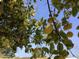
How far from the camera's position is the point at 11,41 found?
35.7ft

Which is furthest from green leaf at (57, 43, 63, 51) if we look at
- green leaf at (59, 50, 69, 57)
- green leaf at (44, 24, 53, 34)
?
green leaf at (44, 24, 53, 34)

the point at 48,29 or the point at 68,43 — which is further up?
the point at 48,29

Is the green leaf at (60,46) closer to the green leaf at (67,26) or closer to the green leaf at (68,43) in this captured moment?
the green leaf at (68,43)

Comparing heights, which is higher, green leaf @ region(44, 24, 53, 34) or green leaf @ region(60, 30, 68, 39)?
green leaf @ region(44, 24, 53, 34)

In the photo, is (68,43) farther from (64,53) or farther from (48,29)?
(48,29)

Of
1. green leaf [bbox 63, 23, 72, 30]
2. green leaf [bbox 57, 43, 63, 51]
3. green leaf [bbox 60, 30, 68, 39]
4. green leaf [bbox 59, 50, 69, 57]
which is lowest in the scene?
green leaf [bbox 59, 50, 69, 57]

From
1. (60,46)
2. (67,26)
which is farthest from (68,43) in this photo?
(67,26)

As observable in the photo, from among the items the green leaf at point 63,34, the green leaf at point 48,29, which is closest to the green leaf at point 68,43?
the green leaf at point 63,34

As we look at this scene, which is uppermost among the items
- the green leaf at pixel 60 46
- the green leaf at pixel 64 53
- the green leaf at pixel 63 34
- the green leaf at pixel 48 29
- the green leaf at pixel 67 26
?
the green leaf at pixel 67 26

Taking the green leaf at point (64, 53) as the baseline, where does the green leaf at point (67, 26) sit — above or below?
above

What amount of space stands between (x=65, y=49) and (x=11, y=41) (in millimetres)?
7583

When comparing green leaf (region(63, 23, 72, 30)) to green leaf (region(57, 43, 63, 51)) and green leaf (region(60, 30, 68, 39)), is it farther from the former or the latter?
green leaf (region(57, 43, 63, 51))

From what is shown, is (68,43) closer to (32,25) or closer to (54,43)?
(54,43)

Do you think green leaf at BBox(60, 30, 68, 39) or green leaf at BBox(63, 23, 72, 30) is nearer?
green leaf at BBox(60, 30, 68, 39)
